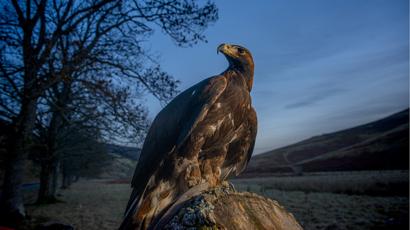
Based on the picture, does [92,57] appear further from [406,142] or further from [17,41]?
[406,142]

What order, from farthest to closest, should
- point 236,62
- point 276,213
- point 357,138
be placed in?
1. point 357,138
2. point 236,62
3. point 276,213

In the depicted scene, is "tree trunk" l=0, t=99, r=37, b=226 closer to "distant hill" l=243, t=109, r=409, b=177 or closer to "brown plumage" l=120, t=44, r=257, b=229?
"brown plumage" l=120, t=44, r=257, b=229

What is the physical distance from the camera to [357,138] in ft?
188

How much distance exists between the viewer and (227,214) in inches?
79.1

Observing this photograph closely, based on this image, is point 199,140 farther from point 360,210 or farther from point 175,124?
point 360,210

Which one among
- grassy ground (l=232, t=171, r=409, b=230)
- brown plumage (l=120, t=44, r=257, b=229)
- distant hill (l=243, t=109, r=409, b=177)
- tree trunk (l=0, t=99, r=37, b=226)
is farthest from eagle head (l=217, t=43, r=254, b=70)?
distant hill (l=243, t=109, r=409, b=177)

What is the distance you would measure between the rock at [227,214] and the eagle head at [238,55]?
2.20 metres

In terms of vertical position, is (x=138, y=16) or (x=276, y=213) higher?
(x=138, y=16)

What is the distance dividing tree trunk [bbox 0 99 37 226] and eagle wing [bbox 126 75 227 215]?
7.96m

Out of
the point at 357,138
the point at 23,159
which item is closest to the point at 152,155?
the point at 23,159

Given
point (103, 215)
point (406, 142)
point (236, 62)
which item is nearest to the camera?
point (236, 62)

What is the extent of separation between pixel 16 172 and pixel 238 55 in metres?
10.1

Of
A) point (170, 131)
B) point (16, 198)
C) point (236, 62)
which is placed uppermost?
Result: point (236, 62)

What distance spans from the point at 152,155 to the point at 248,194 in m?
1.72
